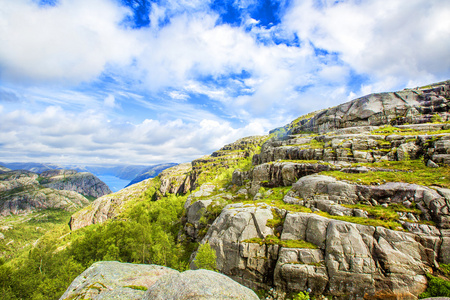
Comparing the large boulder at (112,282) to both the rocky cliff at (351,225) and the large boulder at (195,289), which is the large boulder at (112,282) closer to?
the large boulder at (195,289)

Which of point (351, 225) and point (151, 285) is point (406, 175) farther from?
point (151, 285)

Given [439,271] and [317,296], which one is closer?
[439,271]

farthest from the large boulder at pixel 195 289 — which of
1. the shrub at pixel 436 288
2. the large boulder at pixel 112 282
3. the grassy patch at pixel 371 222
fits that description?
the shrub at pixel 436 288

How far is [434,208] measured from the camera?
2483 centimetres

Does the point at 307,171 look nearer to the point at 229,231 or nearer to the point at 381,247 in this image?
the point at 381,247

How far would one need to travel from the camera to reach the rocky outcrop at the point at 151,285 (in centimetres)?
938

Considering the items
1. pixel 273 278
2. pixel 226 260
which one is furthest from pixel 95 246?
pixel 273 278

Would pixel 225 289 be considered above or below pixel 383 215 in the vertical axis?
above

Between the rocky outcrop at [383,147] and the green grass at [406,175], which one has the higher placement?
the rocky outcrop at [383,147]

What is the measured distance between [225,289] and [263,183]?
4971 centimetres

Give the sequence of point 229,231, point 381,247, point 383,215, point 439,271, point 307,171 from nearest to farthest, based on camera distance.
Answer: point 439,271 → point 381,247 → point 383,215 → point 229,231 → point 307,171

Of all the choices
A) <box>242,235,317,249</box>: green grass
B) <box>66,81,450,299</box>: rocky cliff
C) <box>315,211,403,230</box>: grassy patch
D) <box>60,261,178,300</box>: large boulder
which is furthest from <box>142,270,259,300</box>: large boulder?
<box>315,211,403,230</box>: grassy patch

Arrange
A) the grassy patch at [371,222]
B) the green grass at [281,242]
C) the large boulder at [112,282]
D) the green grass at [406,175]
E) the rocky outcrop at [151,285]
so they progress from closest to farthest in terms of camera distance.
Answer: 1. the rocky outcrop at [151,285]
2. the large boulder at [112,282]
3. the grassy patch at [371,222]
4. the green grass at [281,242]
5. the green grass at [406,175]

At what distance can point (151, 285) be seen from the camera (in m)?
12.4
